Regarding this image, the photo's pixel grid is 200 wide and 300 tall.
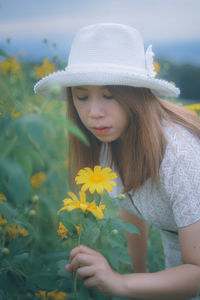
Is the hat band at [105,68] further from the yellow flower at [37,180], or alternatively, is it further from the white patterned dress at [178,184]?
the yellow flower at [37,180]

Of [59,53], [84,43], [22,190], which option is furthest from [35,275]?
[59,53]

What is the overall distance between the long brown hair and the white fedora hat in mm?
64

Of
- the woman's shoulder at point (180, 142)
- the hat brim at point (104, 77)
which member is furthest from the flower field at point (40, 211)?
the woman's shoulder at point (180, 142)

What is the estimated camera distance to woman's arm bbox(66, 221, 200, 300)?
0.79m

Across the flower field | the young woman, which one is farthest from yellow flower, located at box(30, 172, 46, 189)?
the young woman

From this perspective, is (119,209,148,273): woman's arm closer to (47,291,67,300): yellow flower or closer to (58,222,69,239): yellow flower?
(47,291,67,300): yellow flower

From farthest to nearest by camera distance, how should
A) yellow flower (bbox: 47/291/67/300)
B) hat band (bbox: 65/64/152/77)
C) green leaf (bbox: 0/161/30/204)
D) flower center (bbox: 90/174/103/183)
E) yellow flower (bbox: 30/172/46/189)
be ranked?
yellow flower (bbox: 30/172/46/189), yellow flower (bbox: 47/291/67/300), hat band (bbox: 65/64/152/77), flower center (bbox: 90/174/103/183), green leaf (bbox: 0/161/30/204)

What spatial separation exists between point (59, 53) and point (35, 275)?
146cm

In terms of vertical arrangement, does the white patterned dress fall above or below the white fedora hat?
below

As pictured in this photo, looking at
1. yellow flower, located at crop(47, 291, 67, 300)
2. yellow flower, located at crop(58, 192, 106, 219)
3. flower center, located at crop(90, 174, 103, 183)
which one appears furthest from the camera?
yellow flower, located at crop(47, 291, 67, 300)

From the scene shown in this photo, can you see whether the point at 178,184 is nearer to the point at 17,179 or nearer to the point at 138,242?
the point at 17,179

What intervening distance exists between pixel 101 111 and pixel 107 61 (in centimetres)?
17

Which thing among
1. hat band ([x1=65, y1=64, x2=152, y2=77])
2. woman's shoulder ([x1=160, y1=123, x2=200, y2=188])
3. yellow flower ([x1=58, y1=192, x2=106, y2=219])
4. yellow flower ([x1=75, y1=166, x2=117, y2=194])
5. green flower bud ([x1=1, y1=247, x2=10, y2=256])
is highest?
hat band ([x1=65, y1=64, x2=152, y2=77])

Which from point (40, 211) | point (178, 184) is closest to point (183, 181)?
point (178, 184)
